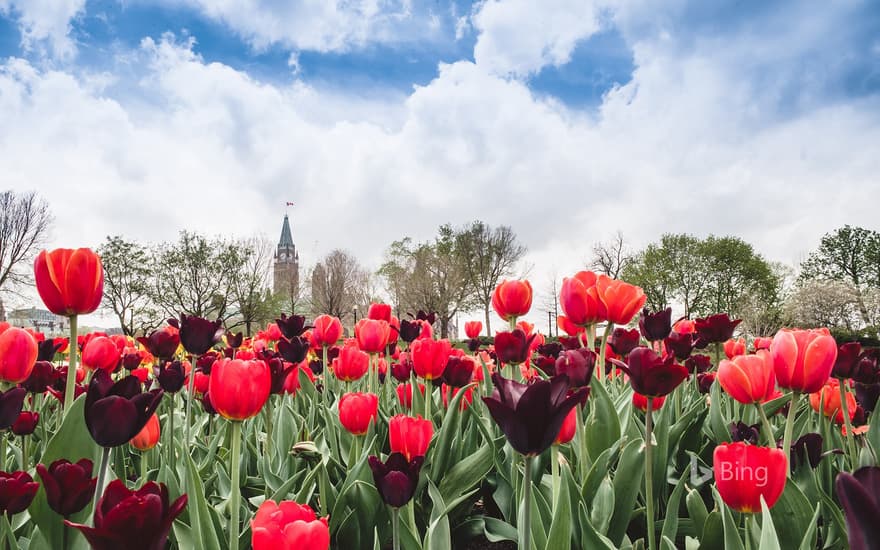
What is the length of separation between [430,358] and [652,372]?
1.12 m

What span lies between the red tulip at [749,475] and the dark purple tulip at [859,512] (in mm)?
612

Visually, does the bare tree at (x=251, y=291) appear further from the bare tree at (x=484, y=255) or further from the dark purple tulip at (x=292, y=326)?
the dark purple tulip at (x=292, y=326)

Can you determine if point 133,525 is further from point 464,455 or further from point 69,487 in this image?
point 464,455

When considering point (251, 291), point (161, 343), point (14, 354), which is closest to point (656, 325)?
point (161, 343)

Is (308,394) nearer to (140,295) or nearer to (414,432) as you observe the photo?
(414,432)

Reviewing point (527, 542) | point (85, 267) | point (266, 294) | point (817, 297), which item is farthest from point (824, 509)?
point (266, 294)

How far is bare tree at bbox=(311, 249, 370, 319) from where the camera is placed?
37469mm

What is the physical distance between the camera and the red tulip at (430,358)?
87.2 inches

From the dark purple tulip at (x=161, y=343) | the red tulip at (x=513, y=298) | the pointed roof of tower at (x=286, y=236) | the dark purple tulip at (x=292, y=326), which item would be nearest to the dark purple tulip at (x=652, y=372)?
the red tulip at (x=513, y=298)

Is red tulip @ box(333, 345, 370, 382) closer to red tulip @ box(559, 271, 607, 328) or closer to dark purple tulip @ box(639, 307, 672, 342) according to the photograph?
red tulip @ box(559, 271, 607, 328)

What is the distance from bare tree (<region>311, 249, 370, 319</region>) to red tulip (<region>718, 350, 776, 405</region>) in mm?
35919

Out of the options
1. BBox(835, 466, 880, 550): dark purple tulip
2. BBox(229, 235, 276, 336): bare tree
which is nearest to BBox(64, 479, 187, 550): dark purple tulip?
BBox(835, 466, 880, 550): dark purple tulip

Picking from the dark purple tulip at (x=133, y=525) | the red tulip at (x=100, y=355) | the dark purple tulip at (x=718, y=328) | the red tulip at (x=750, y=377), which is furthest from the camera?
the dark purple tulip at (x=718, y=328)

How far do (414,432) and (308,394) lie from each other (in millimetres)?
1715
